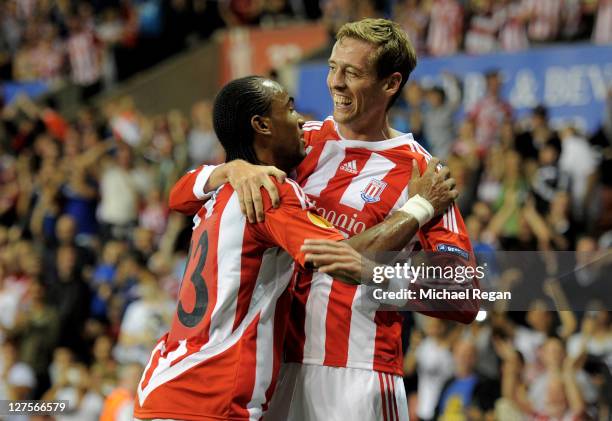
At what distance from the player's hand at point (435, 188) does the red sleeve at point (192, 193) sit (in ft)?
2.73

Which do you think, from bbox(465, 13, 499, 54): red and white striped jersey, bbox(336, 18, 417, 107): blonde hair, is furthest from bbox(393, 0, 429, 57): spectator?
bbox(336, 18, 417, 107): blonde hair

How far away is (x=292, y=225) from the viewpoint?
4.04 metres

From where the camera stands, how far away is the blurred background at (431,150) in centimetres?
767

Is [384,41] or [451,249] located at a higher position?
[384,41]

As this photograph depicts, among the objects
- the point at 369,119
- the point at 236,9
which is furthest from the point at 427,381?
the point at 236,9

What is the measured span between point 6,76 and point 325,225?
15651mm

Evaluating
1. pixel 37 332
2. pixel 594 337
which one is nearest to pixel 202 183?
pixel 594 337

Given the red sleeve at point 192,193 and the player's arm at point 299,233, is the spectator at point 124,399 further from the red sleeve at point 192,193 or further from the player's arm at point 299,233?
the player's arm at point 299,233

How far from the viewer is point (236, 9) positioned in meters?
17.3

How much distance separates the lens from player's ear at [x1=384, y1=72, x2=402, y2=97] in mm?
4727

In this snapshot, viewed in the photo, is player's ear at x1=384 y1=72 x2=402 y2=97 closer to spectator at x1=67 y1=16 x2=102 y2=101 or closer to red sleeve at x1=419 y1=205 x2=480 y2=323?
red sleeve at x1=419 y1=205 x2=480 y2=323

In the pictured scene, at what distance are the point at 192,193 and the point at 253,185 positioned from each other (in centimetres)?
64

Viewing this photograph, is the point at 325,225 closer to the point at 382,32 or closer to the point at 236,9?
the point at 382,32

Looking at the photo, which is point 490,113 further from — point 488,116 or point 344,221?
point 344,221
